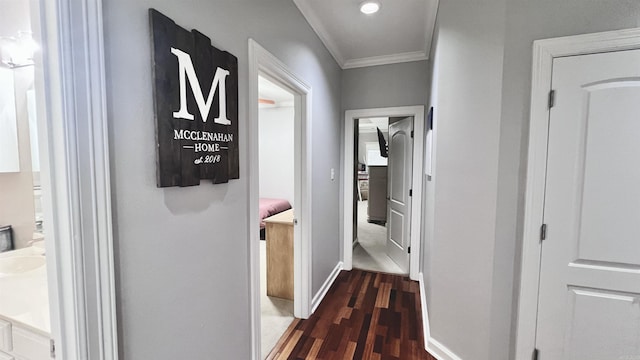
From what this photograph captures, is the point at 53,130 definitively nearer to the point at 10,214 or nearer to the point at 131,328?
the point at 131,328

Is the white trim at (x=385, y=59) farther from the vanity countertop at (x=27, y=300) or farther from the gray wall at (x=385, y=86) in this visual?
the vanity countertop at (x=27, y=300)

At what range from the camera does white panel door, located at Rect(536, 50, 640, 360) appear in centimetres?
137

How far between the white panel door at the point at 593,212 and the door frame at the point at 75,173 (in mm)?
2064

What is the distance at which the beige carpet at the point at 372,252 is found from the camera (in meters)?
3.64

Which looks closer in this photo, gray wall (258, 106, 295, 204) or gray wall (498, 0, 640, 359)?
gray wall (498, 0, 640, 359)

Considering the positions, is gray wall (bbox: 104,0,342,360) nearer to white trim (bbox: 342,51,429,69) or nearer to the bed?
white trim (bbox: 342,51,429,69)

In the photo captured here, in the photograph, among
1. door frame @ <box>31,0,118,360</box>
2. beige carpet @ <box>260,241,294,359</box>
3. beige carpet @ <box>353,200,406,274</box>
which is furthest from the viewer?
beige carpet @ <box>353,200,406,274</box>

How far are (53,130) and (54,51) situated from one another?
0.68ft

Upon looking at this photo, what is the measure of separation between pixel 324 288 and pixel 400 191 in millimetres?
1604

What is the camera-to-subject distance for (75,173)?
2.42 ft

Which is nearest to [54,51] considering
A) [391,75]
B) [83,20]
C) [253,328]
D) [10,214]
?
[83,20]

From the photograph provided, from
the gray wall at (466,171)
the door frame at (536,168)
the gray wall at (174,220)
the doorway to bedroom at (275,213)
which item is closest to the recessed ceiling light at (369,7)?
the gray wall at (466,171)

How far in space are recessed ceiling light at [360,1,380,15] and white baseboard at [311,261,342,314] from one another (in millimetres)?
2614

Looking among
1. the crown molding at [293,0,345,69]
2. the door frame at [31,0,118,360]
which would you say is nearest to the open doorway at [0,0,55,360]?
the door frame at [31,0,118,360]
